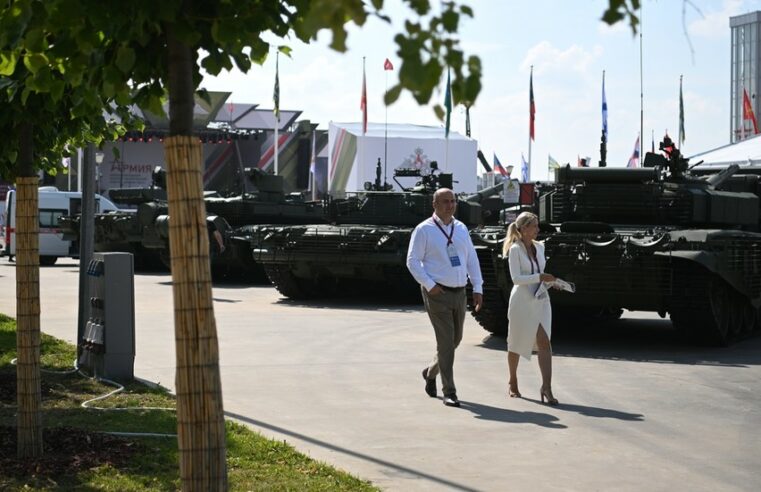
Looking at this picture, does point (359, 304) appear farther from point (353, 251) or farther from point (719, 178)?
point (719, 178)

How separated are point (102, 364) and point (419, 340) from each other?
488 cm

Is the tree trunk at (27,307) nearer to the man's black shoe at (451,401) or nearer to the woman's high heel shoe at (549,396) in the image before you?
the man's black shoe at (451,401)

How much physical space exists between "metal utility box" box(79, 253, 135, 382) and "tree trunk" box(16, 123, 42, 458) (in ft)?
10.6

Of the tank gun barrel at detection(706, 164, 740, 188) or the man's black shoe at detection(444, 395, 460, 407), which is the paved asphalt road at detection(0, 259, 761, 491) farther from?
the tank gun barrel at detection(706, 164, 740, 188)

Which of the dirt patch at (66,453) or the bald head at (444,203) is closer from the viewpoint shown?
the dirt patch at (66,453)

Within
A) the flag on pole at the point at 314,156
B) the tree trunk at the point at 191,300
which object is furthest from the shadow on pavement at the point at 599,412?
the flag on pole at the point at 314,156

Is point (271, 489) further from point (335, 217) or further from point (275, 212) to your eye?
point (275, 212)

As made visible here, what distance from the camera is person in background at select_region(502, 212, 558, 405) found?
980 cm

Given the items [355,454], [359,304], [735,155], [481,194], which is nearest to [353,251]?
Result: [359,304]

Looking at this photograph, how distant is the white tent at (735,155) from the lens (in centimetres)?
2875

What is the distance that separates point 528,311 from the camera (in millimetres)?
9922

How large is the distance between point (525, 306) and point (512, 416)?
1161 mm

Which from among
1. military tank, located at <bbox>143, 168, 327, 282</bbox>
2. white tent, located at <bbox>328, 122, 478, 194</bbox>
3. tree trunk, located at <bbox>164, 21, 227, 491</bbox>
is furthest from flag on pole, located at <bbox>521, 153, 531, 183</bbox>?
tree trunk, located at <bbox>164, 21, 227, 491</bbox>

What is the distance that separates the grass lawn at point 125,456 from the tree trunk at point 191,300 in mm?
1919
